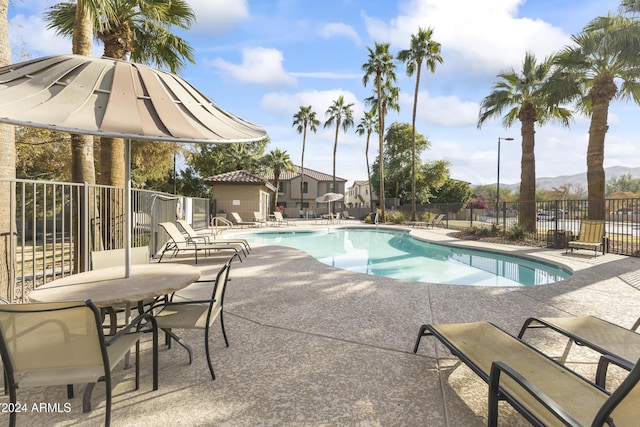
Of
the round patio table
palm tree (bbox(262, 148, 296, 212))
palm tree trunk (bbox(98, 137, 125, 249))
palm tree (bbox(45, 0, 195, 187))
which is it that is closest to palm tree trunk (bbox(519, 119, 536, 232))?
palm tree (bbox(45, 0, 195, 187))

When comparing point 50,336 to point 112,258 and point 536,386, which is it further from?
point 536,386

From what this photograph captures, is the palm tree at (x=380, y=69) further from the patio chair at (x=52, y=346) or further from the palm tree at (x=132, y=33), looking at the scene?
the patio chair at (x=52, y=346)

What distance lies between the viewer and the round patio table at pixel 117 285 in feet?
7.98

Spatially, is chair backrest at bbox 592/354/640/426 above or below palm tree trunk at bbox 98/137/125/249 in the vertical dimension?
below

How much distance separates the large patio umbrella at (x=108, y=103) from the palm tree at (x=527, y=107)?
1466 centimetres

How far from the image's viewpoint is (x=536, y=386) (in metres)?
1.92

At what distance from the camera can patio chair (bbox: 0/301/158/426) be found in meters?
1.76

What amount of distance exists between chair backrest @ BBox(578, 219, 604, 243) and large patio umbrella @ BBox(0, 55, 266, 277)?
1117 centimetres

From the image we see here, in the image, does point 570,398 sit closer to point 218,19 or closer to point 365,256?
point 365,256

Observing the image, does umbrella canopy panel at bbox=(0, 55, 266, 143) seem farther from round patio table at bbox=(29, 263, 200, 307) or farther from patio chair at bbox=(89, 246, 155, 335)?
patio chair at bbox=(89, 246, 155, 335)

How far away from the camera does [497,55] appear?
668 inches

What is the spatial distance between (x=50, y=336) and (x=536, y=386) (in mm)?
2932

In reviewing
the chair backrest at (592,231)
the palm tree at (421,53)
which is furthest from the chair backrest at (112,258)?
the palm tree at (421,53)

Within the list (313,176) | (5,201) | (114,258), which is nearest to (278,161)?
(313,176)
